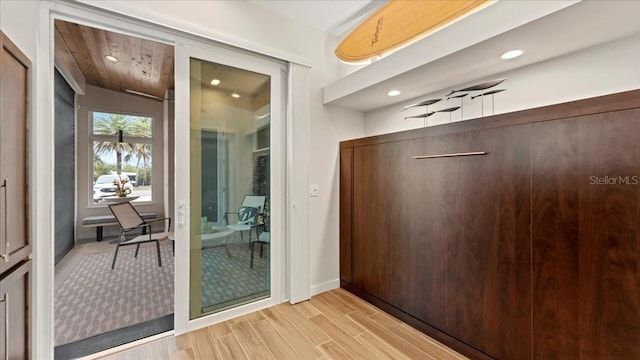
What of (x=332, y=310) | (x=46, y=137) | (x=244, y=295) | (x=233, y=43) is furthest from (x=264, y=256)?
(x=233, y=43)

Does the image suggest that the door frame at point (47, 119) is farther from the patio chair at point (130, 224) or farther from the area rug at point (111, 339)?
the patio chair at point (130, 224)

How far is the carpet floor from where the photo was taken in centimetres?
233

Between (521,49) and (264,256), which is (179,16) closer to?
(264,256)

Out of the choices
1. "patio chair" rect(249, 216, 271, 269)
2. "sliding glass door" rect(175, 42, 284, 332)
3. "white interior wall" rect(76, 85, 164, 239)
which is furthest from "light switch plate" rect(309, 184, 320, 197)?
"white interior wall" rect(76, 85, 164, 239)

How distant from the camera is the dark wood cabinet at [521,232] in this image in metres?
1.32

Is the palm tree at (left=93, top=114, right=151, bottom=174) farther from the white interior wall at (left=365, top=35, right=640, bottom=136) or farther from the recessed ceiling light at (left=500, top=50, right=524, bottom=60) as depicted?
the recessed ceiling light at (left=500, top=50, right=524, bottom=60)

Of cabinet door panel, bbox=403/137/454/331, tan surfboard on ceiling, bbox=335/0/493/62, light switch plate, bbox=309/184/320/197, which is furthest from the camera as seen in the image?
light switch plate, bbox=309/184/320/197

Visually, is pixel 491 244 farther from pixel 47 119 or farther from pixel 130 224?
pixel 130 224

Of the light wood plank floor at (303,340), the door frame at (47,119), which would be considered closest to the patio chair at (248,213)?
the light wood plank floor at (303,340)

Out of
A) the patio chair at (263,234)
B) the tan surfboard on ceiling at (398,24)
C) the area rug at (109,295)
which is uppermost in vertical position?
the tan surfboard on ceiling at (398,24)

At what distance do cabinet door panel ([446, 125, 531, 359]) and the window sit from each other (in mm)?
6396

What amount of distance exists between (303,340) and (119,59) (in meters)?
4.71

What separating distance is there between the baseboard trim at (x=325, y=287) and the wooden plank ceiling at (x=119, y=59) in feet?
11.7

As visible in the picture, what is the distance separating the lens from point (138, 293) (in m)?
2.94
